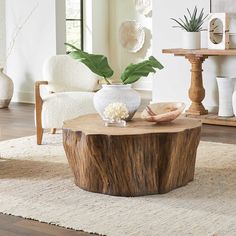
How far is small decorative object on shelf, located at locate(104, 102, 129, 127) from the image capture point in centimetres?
396

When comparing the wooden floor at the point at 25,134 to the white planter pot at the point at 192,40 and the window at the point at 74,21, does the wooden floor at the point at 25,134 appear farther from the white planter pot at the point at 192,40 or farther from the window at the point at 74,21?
the window at the point at 74,21

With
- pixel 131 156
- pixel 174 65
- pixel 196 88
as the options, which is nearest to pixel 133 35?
pixel 174 65

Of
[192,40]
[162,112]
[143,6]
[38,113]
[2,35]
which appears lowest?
[38,113]

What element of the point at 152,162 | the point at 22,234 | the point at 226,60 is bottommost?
the point at 22,234

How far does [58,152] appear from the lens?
5.11m

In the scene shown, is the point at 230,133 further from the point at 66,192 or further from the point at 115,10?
the point at 115,10

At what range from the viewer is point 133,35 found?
10.1m

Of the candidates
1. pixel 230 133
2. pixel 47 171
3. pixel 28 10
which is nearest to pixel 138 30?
pixel 28 10

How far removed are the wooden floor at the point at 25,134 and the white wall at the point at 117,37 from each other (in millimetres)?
2469

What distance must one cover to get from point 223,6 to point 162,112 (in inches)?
115

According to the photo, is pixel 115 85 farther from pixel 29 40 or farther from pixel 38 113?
pixel 29 40

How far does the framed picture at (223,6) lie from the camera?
673cm

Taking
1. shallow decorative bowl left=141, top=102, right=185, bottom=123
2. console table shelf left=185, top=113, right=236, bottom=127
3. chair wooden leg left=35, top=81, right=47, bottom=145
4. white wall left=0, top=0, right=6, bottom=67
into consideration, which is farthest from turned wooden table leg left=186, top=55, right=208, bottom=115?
white wall left=0, top=0, right=6, bottom=67

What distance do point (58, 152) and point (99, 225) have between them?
6.47 ft
